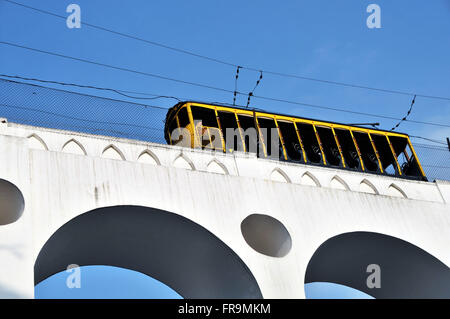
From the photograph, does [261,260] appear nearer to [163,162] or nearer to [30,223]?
[163,162]

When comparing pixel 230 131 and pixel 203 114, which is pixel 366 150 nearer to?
pixel 230 131

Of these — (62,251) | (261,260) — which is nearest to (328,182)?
(261,260)

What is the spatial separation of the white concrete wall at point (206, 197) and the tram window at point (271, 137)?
2323 millimetres

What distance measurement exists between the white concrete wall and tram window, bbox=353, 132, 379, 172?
10.1 ft

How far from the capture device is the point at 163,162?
19.7m

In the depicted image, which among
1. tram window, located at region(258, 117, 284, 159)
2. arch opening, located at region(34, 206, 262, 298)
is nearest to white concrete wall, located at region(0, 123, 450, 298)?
arch opening, located at region(34, 206, 262, 298)

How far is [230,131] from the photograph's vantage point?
23953mm

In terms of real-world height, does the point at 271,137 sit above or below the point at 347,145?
below

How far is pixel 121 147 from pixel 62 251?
315cm

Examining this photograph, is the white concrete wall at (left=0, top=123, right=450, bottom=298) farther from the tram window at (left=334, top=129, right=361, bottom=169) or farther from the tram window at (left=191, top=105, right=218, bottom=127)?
the tram window at (left=191, top=105, right=218, bottom=127)

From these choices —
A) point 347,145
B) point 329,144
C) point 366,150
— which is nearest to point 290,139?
point 329,144

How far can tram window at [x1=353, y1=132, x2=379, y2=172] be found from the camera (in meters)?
25.5

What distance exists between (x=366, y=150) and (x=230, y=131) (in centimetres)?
523

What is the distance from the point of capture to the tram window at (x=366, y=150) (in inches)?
1002
